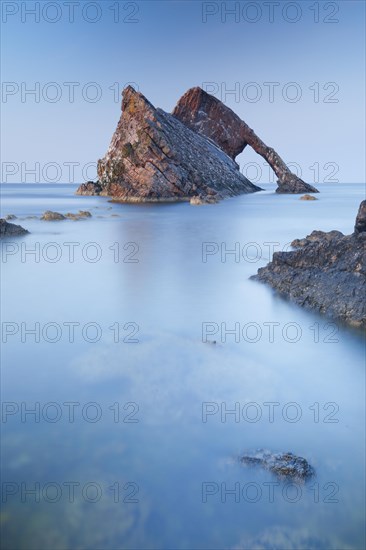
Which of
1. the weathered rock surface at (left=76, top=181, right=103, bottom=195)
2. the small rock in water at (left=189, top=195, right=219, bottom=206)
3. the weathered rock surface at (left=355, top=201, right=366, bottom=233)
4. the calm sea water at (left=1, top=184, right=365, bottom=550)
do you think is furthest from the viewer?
the weathered rock surface at (left=76, top=181, right=103, bottom=195)

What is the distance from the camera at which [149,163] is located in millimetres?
37625

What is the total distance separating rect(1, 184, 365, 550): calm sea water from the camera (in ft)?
11.0

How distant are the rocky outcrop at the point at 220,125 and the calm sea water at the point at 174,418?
1920 inches

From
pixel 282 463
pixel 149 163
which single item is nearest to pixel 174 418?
pixel 282 463

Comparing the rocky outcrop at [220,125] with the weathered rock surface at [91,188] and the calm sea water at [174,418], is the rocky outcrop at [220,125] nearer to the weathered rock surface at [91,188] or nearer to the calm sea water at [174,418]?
the weathered rock surface at [91,188]

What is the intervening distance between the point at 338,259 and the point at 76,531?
678cm

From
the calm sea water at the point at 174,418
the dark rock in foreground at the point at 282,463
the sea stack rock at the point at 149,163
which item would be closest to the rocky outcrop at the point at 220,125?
the sea stack rock at the point at 149,163

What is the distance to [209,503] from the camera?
351 centimetres

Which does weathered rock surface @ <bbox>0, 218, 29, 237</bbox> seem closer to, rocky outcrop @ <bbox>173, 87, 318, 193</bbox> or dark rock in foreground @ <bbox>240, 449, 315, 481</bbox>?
dark rock in foreground @ <bbox>240, 449, 315, 481</bbox>

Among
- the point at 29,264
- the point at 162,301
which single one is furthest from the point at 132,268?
the point at 162,301

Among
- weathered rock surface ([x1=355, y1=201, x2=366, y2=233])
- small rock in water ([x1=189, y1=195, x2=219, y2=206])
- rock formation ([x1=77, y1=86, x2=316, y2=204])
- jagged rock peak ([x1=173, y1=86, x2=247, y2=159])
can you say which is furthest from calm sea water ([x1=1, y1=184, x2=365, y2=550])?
jagged rock peak ([x1=173, y1=86, x2=247, y2=159])

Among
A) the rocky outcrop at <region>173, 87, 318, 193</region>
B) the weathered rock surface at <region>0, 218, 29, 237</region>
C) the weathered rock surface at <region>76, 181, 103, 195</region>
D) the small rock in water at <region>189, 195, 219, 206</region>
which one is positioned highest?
the rocky outcrop at <region>173, 87, 318, 193</region>

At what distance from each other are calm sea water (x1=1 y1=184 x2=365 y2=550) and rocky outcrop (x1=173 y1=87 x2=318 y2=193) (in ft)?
160

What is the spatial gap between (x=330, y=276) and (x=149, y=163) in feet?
101
